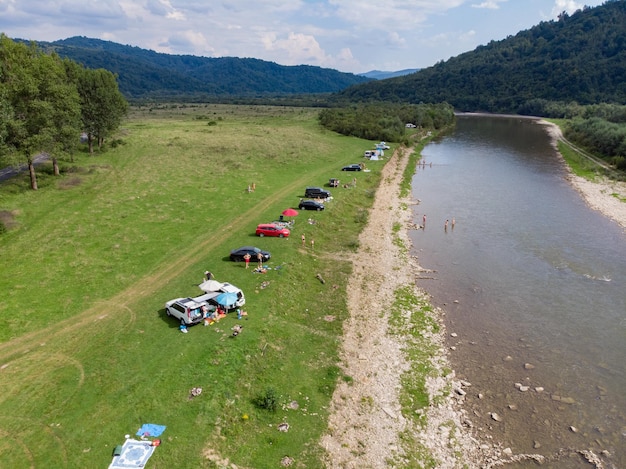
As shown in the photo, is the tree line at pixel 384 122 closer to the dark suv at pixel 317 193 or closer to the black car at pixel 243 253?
the dark suv at pixel 317 193

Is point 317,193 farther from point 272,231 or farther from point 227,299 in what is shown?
point 227,299

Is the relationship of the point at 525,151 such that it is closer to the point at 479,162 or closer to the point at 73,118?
the point at 479,162

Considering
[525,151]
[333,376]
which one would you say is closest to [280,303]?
[333,376]

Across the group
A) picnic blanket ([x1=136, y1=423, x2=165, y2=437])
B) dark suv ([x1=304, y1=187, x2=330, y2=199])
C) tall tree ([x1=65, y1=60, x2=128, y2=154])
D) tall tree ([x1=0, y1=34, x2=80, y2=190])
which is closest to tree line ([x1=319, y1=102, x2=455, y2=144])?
dark suv ([x1=304, y1=187, x2=330, y2=199])

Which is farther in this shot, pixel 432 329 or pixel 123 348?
pixel 432 329

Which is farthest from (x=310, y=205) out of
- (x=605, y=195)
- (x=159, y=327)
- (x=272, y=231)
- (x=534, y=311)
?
(x=605, y=195)

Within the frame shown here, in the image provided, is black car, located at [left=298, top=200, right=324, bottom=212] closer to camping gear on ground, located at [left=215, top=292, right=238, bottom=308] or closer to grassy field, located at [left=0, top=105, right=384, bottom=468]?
grassy field, located at [left=0, top=105, right=384, bottom=468]

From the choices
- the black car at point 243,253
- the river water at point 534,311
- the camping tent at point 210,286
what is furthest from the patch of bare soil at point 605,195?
the camping tent at point 210,286
